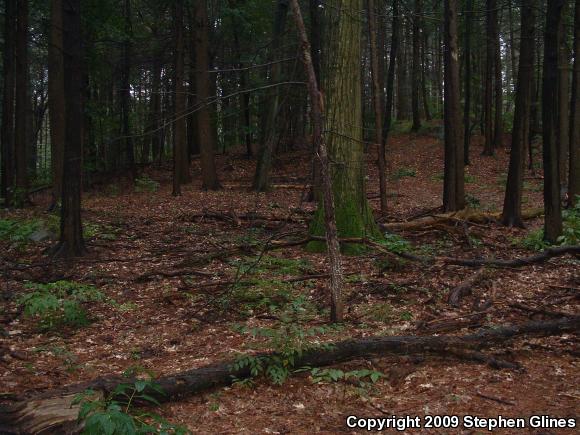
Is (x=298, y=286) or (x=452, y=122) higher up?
(x=452, y=122)

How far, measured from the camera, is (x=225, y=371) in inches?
183

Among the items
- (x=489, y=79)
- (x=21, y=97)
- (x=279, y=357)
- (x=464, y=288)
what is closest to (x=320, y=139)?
(x=279, y=357)

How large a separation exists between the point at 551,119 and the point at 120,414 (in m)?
8.11

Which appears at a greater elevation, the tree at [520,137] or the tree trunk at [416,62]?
the tree trunk at [416,62]

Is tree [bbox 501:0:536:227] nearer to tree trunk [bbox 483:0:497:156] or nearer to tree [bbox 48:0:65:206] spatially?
tree [bbox 48:0:65:206]

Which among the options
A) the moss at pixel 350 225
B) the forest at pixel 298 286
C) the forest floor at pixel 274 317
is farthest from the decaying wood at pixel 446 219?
the moss at pixel 350 225

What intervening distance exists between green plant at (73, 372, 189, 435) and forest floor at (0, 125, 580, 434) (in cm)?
25

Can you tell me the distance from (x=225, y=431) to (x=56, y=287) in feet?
12.5

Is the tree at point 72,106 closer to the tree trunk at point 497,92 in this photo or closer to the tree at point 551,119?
the tree at point 551,119

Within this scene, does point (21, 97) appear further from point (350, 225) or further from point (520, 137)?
point (520, 137)

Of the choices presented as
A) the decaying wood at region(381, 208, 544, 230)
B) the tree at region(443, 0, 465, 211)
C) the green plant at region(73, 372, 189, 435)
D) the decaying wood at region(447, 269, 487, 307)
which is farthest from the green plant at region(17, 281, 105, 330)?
the tree at region(443, 0, 465, 211)

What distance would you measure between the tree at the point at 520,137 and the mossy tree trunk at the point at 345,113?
13.6ft

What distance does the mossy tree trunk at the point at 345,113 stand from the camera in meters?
8.52

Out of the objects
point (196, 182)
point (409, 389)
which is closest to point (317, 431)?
point (409, 389)
